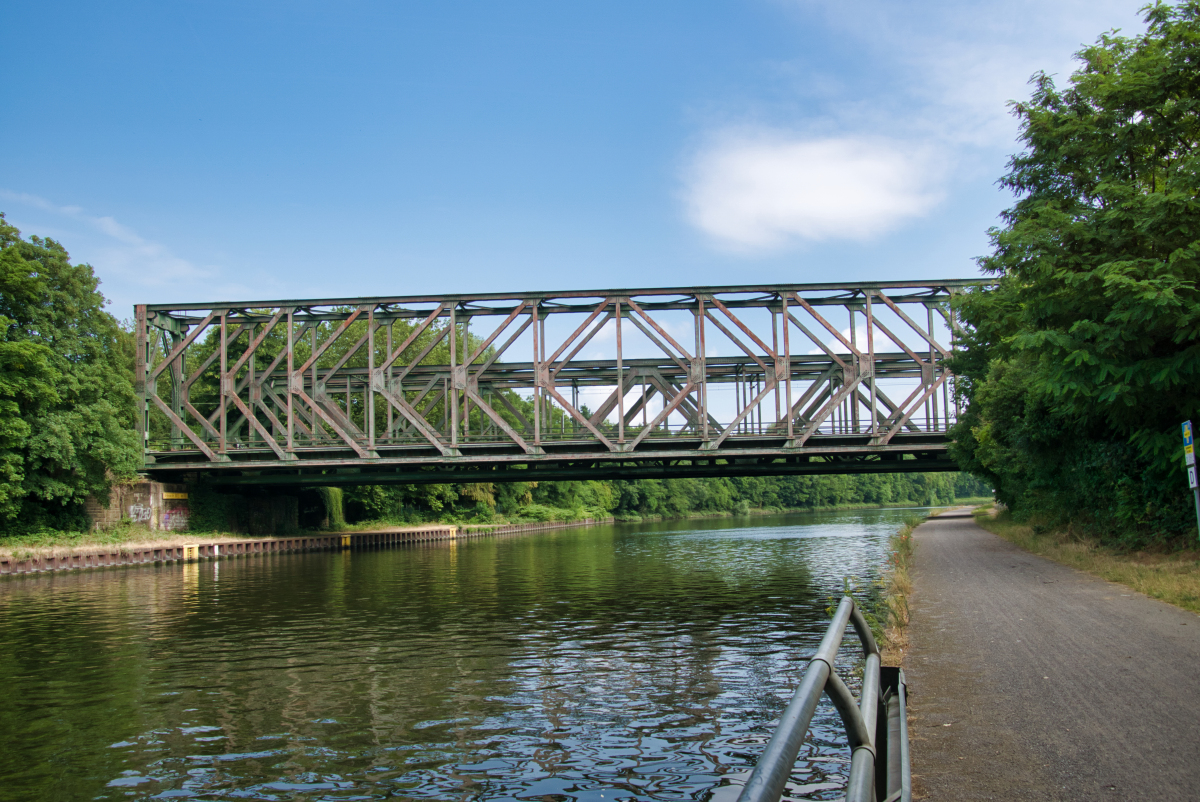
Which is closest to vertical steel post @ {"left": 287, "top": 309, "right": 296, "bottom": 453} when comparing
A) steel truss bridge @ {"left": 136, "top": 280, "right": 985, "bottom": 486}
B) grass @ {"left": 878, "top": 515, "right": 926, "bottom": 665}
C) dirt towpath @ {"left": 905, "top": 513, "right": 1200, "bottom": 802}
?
→ steel truss bridge @ {"left": 136, "top": 280, "right": 985, "bottom": 486}

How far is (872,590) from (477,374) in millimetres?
29349

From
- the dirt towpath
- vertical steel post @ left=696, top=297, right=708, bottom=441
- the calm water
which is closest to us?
the dirt towpath

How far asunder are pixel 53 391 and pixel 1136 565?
41375mm

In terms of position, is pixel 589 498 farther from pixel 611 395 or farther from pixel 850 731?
pixel 850 731

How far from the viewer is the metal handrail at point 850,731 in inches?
Answer: 93.7

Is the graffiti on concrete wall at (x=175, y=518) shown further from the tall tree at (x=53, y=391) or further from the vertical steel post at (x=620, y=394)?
the vertical steel post at (x=620, y=394)

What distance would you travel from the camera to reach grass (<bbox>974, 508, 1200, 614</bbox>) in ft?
48.5

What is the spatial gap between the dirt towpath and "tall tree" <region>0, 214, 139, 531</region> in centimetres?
3838

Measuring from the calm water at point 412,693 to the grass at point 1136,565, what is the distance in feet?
17.9

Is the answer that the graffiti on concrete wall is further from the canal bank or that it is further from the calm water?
the calm water

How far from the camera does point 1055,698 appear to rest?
834cm

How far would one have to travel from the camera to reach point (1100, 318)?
19297 mm

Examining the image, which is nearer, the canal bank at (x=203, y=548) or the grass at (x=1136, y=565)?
the grass at (x=1136, y=565)

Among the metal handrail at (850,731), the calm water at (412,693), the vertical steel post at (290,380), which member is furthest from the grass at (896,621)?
the vertical steel post at (290,380)
